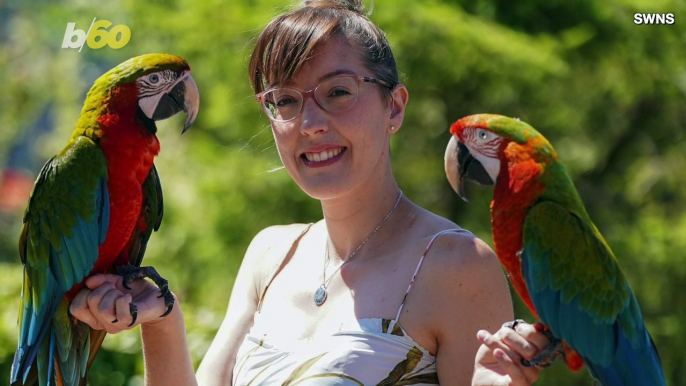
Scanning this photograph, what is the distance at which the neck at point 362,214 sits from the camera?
5.63 feet

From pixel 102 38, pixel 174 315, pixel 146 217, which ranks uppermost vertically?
pixel 102 38

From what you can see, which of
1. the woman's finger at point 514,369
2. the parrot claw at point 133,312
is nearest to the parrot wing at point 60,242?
the parrot claw at point 133,312

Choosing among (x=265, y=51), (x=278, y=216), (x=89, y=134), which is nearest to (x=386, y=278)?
(x=265, y=51)

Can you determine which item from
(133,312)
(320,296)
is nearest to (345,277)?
(320,296)

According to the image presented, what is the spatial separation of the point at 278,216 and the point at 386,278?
3129mm

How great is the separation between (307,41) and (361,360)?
0.67m

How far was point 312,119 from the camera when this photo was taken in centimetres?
156

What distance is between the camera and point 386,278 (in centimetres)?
162

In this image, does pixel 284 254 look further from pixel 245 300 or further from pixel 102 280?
pixel 102 280

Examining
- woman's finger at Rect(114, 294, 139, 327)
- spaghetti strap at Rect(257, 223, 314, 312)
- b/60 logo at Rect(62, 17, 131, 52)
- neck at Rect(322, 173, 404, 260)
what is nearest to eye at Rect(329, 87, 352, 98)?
neck at Rect(322, 173, 404, 260)

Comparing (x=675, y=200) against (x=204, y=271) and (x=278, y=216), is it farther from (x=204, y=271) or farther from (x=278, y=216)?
(x=204, y=271)

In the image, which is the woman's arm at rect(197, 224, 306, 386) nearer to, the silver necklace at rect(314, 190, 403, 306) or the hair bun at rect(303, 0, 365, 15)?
the silver necklace at rect(314, 190, 403, 306)

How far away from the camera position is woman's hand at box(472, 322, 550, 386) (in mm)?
1285

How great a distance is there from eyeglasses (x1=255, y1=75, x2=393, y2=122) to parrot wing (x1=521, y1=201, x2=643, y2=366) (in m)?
0.45
